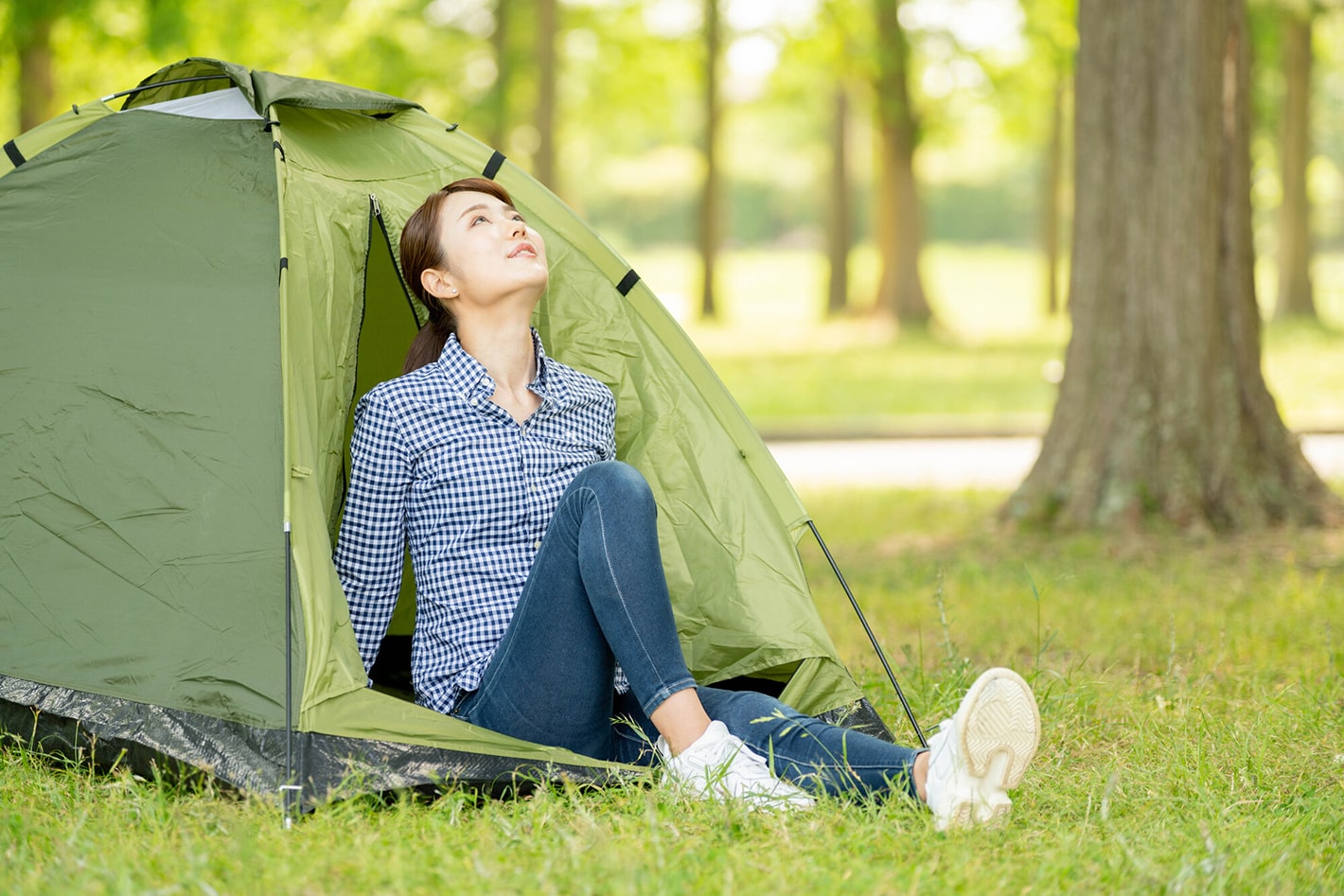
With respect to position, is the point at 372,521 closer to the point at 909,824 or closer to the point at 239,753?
the point at 239,753

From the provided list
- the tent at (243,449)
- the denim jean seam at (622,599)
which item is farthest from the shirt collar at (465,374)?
the denim jean seam at (622,599)

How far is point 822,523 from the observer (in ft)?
20.8

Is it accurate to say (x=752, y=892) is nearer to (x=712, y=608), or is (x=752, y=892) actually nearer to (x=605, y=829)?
(x=605, y=829)

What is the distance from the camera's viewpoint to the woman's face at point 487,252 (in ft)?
9.66

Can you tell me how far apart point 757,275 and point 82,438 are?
3180 cm

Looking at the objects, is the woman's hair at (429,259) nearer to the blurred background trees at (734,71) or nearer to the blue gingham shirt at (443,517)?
the blue gingham shirt at (443,517)

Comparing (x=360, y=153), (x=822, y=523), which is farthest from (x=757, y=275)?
(x=360, y=153)

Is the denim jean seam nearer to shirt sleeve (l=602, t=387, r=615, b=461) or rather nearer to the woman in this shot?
the woman

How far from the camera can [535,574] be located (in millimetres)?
2611

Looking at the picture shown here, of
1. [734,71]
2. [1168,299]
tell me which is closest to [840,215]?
[734,71]

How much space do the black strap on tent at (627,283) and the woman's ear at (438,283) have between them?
599mm

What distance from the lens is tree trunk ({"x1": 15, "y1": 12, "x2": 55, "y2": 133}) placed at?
10164mm

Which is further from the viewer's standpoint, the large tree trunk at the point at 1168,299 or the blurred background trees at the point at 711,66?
the blurred background trees at the point at 711,66

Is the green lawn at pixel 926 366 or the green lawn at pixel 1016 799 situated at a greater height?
the green lawn at pixel 926 366
